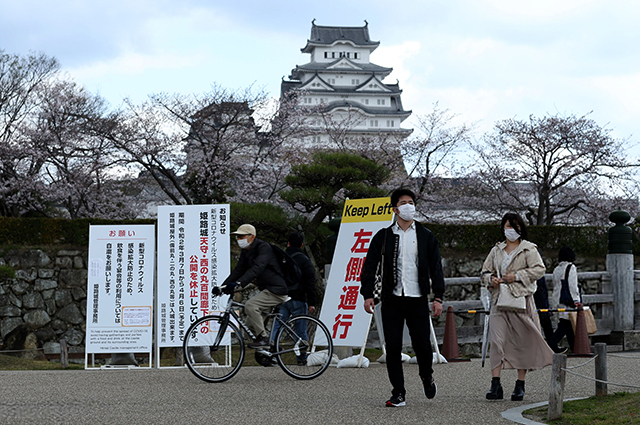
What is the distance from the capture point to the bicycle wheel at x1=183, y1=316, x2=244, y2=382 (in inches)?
282

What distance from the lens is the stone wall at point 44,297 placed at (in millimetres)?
15914

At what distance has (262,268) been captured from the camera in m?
7.48

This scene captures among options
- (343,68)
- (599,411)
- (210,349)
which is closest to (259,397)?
(210,349)

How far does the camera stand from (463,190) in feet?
80.0

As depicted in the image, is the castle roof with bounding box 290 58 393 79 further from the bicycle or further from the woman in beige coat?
the woman in beige coat

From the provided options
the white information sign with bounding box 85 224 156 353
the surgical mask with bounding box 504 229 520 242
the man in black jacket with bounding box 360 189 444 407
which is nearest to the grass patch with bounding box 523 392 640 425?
the man in black jacket with bounding box 360 189 444 407

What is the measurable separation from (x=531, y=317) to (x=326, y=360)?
7.44 ft

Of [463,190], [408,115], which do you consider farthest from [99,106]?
[408,115]

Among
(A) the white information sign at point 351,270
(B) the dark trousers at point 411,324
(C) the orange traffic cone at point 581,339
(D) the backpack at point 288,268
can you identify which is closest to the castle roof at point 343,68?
(C) the orange traffic cone at point 581,339

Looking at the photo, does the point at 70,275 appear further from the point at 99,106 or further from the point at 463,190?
the point at 463,190

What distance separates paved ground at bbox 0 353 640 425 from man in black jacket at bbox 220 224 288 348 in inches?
23.4

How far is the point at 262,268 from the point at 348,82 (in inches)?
1998

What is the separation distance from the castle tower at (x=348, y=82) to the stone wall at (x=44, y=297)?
33.6 meters

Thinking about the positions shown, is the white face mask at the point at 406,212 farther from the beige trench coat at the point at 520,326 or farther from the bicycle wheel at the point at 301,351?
the bicycle wheel at the point at 301,351
